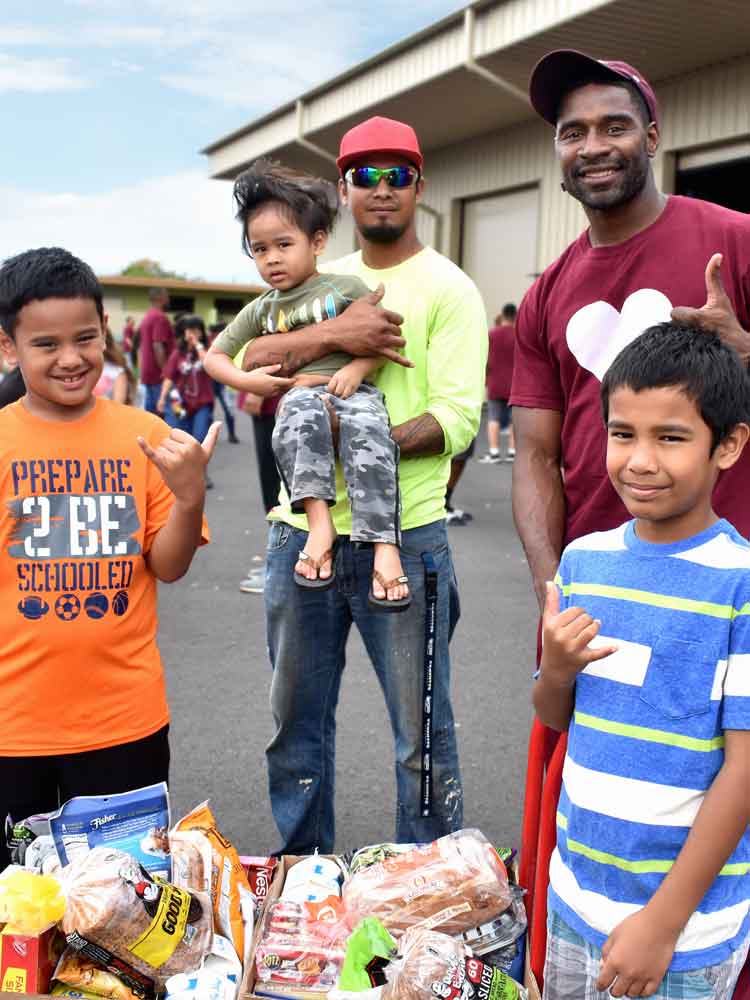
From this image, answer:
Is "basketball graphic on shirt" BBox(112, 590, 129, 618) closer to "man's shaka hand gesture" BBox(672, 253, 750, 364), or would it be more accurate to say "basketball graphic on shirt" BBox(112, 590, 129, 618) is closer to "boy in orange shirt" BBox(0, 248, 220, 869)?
"boy in orange shirt" BBox(0, 248, 220, 869)

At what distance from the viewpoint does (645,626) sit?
1.71m

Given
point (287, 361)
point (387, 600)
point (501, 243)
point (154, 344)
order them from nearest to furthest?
point (387, 600) → point (287, 361) → point (154, 344) → point (501, 243)

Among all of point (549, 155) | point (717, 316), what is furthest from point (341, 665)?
point (549, 155)

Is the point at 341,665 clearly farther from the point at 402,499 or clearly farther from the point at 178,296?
the point at 178,296

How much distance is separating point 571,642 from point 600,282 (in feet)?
3.22

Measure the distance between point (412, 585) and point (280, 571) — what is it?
376 mm

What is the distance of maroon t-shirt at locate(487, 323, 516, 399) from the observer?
45.0 ft

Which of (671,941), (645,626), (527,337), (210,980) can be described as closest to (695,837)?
(671,941)

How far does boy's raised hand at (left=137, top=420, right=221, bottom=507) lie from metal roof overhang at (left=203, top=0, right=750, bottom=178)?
9873 mm

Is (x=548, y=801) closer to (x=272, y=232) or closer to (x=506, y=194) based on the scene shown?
(x=272, y=232)

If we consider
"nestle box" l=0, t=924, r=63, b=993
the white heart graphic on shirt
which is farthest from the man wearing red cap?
"nestle box" l=0, t=924, r=63, b=993

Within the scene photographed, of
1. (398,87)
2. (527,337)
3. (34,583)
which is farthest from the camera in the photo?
(398,87)

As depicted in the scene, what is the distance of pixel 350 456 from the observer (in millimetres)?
2613

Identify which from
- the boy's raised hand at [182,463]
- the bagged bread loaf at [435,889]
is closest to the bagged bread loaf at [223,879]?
the bagged bread loaf at [435,889]
